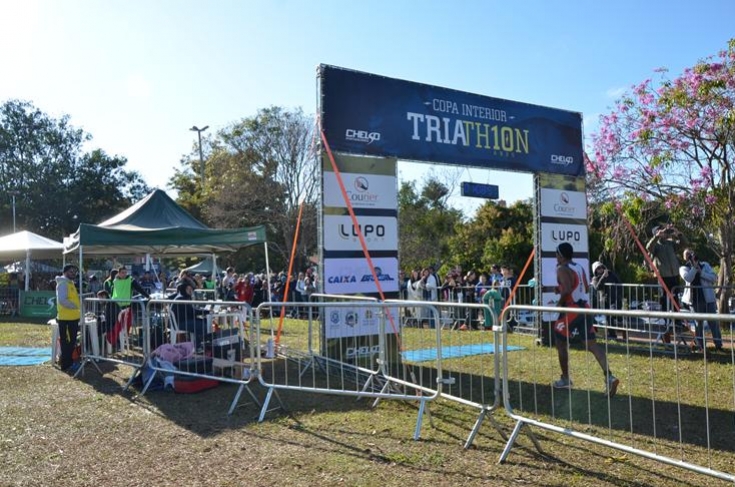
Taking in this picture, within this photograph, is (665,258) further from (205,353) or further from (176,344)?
(176,344)

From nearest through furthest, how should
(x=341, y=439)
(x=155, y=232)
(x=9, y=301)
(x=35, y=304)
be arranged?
(x=341, y=439), (x=155, y=232), (x=35, y=304), (x=9, y=301)

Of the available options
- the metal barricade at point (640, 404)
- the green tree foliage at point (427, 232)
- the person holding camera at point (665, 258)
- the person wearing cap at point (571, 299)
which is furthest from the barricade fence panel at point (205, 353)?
the green tree foliage at point (427, 232)

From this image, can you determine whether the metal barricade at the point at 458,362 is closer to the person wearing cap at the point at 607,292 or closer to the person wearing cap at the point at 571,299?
the person wearing cap at the point at 571,299

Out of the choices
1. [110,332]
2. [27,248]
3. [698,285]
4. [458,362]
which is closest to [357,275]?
[458,362]

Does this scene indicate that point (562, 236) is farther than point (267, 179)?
No

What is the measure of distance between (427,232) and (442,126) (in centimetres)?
2694

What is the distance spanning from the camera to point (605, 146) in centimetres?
1487

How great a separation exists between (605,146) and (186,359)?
1145cm

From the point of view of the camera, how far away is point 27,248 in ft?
70.4

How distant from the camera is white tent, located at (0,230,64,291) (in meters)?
21.7

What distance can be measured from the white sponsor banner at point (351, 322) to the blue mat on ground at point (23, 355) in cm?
580

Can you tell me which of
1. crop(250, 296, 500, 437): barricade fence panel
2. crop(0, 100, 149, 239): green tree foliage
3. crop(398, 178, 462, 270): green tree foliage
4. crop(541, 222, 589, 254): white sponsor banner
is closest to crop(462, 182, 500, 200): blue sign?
crop(541, 222, 589, 254): white sponsor banner

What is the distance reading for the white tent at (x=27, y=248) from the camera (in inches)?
854

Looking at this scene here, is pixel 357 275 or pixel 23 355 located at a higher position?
pixel 357 275
